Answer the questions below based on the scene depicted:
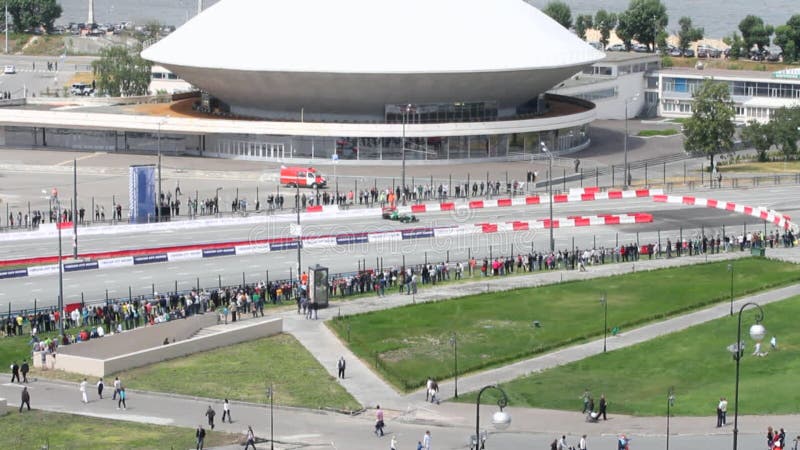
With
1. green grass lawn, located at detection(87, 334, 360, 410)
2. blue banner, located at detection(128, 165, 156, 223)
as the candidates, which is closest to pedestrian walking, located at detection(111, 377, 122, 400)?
green grass lawn, located at detection(87, 334, 360, 410)

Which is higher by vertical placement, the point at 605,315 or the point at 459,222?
the point at 459,222

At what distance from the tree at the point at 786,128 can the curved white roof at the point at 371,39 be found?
1543 centimetres

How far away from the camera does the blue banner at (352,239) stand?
94.9 metres

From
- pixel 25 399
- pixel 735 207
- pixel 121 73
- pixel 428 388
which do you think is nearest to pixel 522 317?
pixel 428 388

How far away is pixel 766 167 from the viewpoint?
5044 inches

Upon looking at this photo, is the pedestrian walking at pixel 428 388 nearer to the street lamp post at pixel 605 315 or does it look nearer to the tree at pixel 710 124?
the street lamp post at pixel 605 315

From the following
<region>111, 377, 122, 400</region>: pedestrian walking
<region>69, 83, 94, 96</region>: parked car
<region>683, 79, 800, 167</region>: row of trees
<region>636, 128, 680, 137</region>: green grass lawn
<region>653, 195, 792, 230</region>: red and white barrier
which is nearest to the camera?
<region>111, 377, 122, 400</region>: pedestrian walking

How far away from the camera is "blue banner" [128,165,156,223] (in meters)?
101

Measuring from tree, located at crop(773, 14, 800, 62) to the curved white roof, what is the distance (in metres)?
57.7

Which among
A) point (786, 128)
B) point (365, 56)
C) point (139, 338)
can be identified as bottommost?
point (139, 338)

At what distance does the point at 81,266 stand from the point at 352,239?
15863 millimetres

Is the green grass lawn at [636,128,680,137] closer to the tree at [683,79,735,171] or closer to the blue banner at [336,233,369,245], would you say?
the tree at [683,79,735,171]

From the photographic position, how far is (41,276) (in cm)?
8581

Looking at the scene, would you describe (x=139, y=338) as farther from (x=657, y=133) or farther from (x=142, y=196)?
(x=657, y=133)
